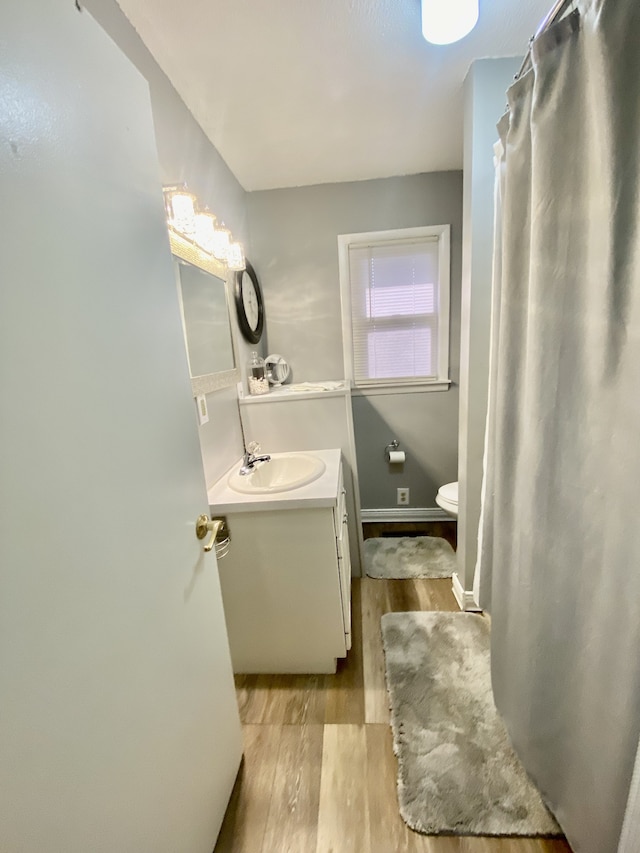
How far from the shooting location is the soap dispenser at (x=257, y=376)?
215 centimetres

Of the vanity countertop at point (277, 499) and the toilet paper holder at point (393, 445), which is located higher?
the vanity countertop at point (277, 499)

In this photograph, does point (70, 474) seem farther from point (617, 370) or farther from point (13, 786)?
point (617, 370)

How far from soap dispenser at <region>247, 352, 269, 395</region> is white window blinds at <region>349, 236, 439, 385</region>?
2.20 ft

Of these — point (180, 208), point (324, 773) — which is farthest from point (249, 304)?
point (324, 773)

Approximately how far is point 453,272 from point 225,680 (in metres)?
2.49

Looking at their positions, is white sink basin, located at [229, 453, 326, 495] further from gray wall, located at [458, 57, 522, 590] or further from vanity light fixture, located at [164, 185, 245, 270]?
vanity light fixture, located at [164, 185, 245, 270]

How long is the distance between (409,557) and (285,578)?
1.15 m

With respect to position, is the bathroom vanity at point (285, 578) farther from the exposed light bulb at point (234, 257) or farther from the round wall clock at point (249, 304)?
the exposed light bulb at point (234, 257)

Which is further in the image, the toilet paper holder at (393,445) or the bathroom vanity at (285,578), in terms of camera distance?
the toilet paper holder at (393,445)

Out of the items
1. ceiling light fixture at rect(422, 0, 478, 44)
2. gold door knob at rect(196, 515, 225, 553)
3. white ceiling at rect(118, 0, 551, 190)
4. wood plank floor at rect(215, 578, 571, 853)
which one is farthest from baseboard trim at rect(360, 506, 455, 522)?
ceiling light fixture at rect(422, 0, 478, 44)

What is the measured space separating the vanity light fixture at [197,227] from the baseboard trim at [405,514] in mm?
1972

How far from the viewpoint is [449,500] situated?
2.11 m

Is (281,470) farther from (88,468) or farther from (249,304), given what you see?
(88,468)

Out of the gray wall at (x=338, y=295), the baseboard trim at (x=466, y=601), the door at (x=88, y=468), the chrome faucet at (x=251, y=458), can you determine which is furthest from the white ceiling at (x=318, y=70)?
the baseboard trim at (x=466, y=601)
